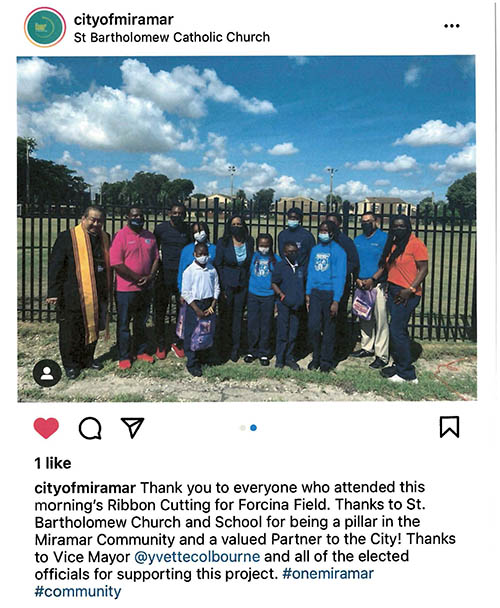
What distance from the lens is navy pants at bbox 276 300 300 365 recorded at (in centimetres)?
468

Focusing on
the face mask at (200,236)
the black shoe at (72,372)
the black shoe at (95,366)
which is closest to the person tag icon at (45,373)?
the black shoe at (72,372)

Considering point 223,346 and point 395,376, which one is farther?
point 223,346

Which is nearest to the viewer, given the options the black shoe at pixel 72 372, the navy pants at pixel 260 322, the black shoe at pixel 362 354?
the black shoe at pixel 72 372

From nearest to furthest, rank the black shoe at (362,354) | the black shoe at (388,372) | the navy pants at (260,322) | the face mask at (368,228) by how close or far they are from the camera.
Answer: the black shoe at (388,372), the navy pants at (260,322), the face mask at (368,228), the black shoe at (362,354)
